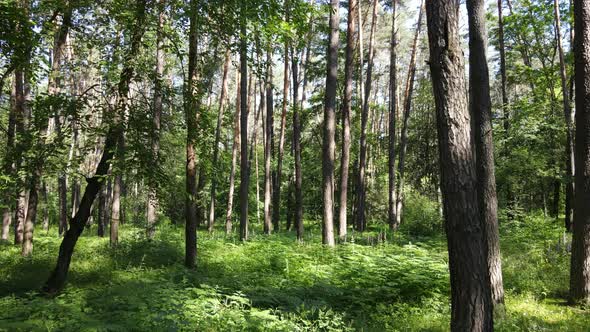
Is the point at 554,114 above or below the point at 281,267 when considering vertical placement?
above

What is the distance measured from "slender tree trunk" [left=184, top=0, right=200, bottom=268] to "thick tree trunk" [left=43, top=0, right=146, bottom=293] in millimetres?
975

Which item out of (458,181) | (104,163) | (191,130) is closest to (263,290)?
(191,130)

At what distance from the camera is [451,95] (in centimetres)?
437

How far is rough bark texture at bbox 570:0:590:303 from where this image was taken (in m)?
6.93

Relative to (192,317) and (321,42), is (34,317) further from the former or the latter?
(321,42)

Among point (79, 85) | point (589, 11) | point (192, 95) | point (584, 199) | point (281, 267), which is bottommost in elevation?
point (281, 267)

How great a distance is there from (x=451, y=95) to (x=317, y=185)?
27346mm

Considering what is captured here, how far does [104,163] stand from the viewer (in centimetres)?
714

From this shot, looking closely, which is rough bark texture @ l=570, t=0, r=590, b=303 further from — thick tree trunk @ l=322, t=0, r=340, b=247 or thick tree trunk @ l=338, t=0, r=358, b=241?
thick tree trunk @ l=338, t=0, r=358, b=241

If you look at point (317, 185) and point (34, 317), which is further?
point (317, 185)

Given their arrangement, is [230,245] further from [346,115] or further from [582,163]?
[582,163]

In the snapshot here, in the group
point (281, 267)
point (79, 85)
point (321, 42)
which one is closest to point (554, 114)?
point (321, 42)

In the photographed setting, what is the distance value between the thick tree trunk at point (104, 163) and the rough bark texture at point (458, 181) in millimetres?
4989

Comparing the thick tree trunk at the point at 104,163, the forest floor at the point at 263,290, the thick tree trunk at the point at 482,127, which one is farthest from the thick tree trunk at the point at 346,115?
the thick tree trunk at the point at 104,163
